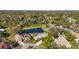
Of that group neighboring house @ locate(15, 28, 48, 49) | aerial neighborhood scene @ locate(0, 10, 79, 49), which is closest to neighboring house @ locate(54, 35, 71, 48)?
aerial neighborhood scene @ locate(0, 10, 79, 49)

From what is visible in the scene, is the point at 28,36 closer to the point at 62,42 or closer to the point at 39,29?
the point at 39,29

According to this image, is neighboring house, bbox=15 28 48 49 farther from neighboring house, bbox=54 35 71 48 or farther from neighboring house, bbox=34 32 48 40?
neighboring house, bbox=54 35 71 48

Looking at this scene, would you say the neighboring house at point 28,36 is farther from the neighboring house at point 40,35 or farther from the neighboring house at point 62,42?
the neighboring house at point 62,42

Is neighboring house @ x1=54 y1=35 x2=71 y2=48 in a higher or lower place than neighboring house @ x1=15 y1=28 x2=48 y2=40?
lower

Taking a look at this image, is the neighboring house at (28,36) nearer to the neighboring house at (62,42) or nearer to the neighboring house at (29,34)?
the neighboring house at (29,34)

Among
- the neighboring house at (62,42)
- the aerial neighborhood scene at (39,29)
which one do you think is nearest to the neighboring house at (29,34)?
the aerial neighborhood scene at (39,29)

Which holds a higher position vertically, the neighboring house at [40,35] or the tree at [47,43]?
the neighboring house at [40,35]
